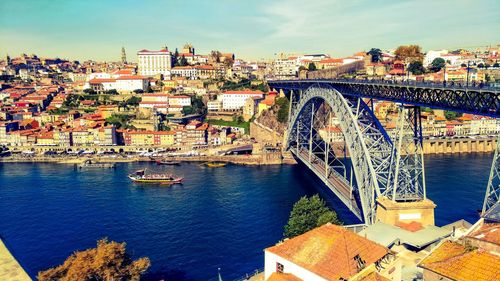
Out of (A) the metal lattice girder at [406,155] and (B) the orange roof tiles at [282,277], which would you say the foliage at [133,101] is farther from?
(B) the orange roof tiles at [282,277]

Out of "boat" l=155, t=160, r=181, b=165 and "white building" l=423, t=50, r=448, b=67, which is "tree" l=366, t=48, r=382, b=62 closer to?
"white building" l=423, t=50, r=448, b=67

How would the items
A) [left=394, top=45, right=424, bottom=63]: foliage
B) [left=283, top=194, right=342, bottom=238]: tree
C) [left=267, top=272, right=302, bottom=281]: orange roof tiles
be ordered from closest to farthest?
1. [left=267, top=272, right=302, bottom=281]: orange roof tiles
2. [left=283, top=194, right=342, bottom=238]: tree
3. [left=394, top=45, right=424, bottom=63]: foliage

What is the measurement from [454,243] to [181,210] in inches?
938

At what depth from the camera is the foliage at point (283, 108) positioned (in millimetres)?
59094

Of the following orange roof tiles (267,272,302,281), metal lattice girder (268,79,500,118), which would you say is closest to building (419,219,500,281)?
orange roof tiles (267,272,302,281)

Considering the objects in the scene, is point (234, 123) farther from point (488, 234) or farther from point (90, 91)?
point (488, 234)

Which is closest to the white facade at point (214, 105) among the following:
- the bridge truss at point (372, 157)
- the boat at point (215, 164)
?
the boat at point (215, 164)

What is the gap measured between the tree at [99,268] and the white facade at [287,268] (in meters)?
6.47

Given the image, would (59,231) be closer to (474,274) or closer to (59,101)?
(474,274)

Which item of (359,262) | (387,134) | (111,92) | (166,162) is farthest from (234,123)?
(359,262)

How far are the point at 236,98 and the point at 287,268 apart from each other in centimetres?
5966

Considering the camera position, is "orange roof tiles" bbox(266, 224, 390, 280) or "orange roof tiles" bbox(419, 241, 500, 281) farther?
"orange roof tiles" bbox(266, 224, 390, 280)

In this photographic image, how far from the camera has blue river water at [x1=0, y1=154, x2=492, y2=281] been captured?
24.6 m

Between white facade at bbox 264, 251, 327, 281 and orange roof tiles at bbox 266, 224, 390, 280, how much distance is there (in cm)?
12
